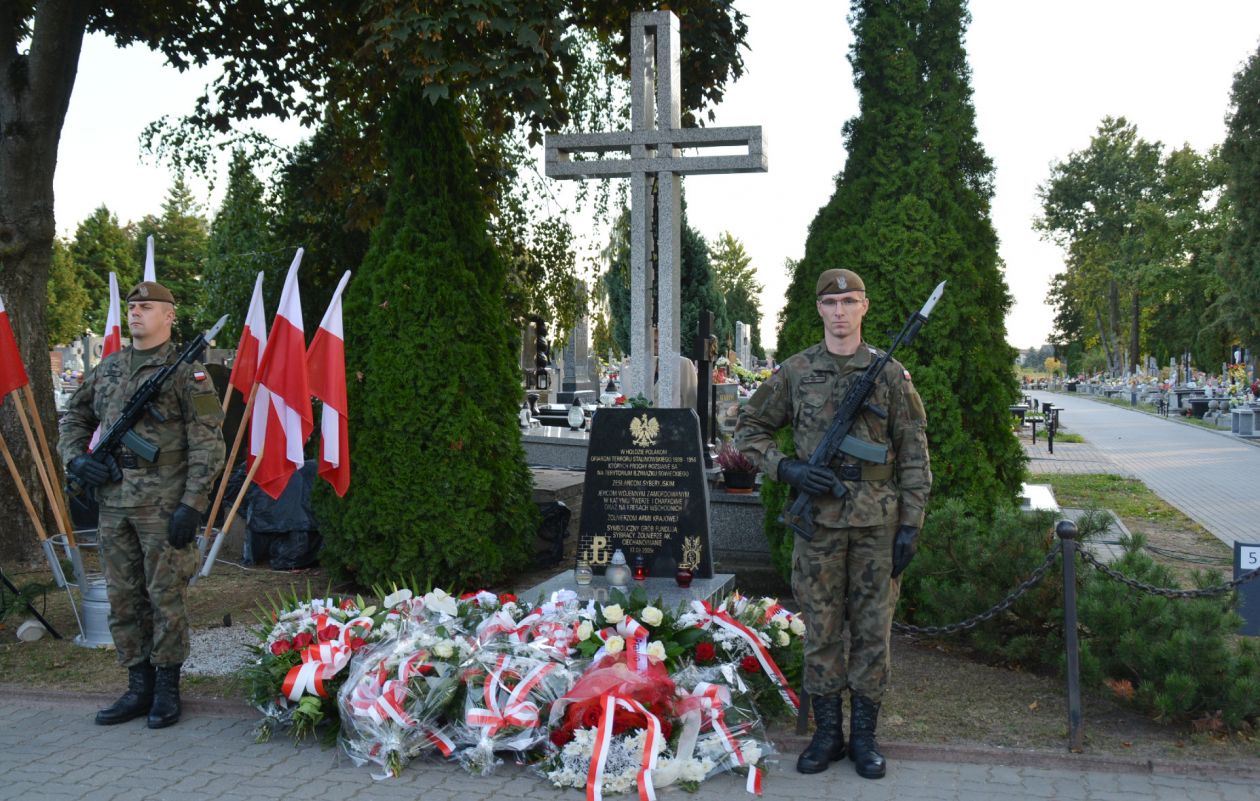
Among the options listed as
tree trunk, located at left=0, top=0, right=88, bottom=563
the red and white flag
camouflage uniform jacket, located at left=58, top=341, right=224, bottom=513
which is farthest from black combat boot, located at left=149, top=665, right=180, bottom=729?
tree trunk, located at left=0, top=0, right=88, bottom=563

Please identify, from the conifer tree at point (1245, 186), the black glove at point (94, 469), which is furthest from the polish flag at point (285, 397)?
the conifer tree at point (1245, 186)

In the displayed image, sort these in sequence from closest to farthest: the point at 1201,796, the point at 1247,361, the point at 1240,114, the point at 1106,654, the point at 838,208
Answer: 1. the point at 1201,796
2. the point at 1106,654
3. the point at 838,208
4. the point at 1240,114
5. the point at 1247,361

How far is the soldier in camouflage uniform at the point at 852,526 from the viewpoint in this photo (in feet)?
14.4

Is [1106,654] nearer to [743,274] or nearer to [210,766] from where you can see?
[210,766]

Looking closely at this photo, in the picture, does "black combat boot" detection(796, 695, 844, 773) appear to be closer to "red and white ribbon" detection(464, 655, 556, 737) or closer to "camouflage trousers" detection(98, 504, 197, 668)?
"red and white ribbon" detection(464, 655, 556, 737)

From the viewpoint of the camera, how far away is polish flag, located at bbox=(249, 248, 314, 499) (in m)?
6.62

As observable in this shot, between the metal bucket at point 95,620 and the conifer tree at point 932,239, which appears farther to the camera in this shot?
the conifer tree at point 932,239

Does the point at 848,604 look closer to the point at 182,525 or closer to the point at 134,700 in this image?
the point at 182,525

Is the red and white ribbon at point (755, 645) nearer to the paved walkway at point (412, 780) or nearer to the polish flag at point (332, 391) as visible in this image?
the paved walkway at point (412, 780)

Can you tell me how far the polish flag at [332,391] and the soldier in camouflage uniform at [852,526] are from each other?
3082 millimetres

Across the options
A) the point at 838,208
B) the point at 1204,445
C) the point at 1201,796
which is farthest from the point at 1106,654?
the point at 1204,445

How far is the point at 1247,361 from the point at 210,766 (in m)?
67.7

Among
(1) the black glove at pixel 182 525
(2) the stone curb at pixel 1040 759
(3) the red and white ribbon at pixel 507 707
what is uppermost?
(1) the black glove at pixel 182 525

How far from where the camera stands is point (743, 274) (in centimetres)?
6838
